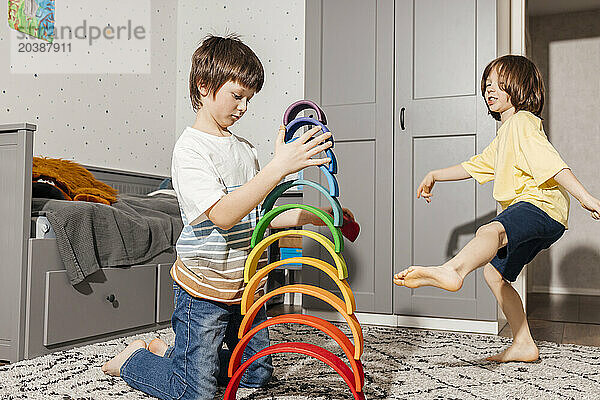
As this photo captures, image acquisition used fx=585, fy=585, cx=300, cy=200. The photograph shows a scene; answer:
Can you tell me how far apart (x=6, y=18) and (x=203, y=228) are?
1.93 m

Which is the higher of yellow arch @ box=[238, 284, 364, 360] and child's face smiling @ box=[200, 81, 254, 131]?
child's face smiling @ box=[200, 81, 254, 131]

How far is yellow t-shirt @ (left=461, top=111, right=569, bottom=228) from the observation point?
170 cm

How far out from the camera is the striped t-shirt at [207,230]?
127 cm

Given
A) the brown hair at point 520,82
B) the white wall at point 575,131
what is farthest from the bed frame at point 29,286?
the white wall at point 575,131

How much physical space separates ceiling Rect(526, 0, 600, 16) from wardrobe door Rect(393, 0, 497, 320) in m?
2.09

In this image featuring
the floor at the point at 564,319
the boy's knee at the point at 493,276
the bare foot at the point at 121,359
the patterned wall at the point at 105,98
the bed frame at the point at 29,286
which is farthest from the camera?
the patterned wall at the point at 105,98

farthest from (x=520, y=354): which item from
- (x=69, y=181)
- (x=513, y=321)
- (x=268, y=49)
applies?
(x=268, y=49)

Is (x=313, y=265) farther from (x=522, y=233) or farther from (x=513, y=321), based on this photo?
(x=513, y=321)

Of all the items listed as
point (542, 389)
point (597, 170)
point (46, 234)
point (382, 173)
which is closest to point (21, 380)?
point (46, 234)

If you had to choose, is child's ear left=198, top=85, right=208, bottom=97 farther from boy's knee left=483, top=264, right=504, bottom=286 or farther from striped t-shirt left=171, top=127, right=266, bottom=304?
boy's knee left=483, top=264, right=504, bottom=286

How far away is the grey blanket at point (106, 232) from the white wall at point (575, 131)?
3088mm

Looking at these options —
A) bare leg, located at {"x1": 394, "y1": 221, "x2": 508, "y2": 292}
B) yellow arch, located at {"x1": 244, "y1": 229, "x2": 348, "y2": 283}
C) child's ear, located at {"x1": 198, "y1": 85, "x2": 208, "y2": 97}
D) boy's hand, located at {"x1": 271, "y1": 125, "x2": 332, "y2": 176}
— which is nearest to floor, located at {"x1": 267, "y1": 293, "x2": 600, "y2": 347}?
bare leg, located at {"x1": 394, "y1": 221, "x2": 508, "y2": 292}

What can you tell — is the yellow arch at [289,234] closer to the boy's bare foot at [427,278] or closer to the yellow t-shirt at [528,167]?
the boy's bare foot at [427,278]

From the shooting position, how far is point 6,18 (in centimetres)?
265
